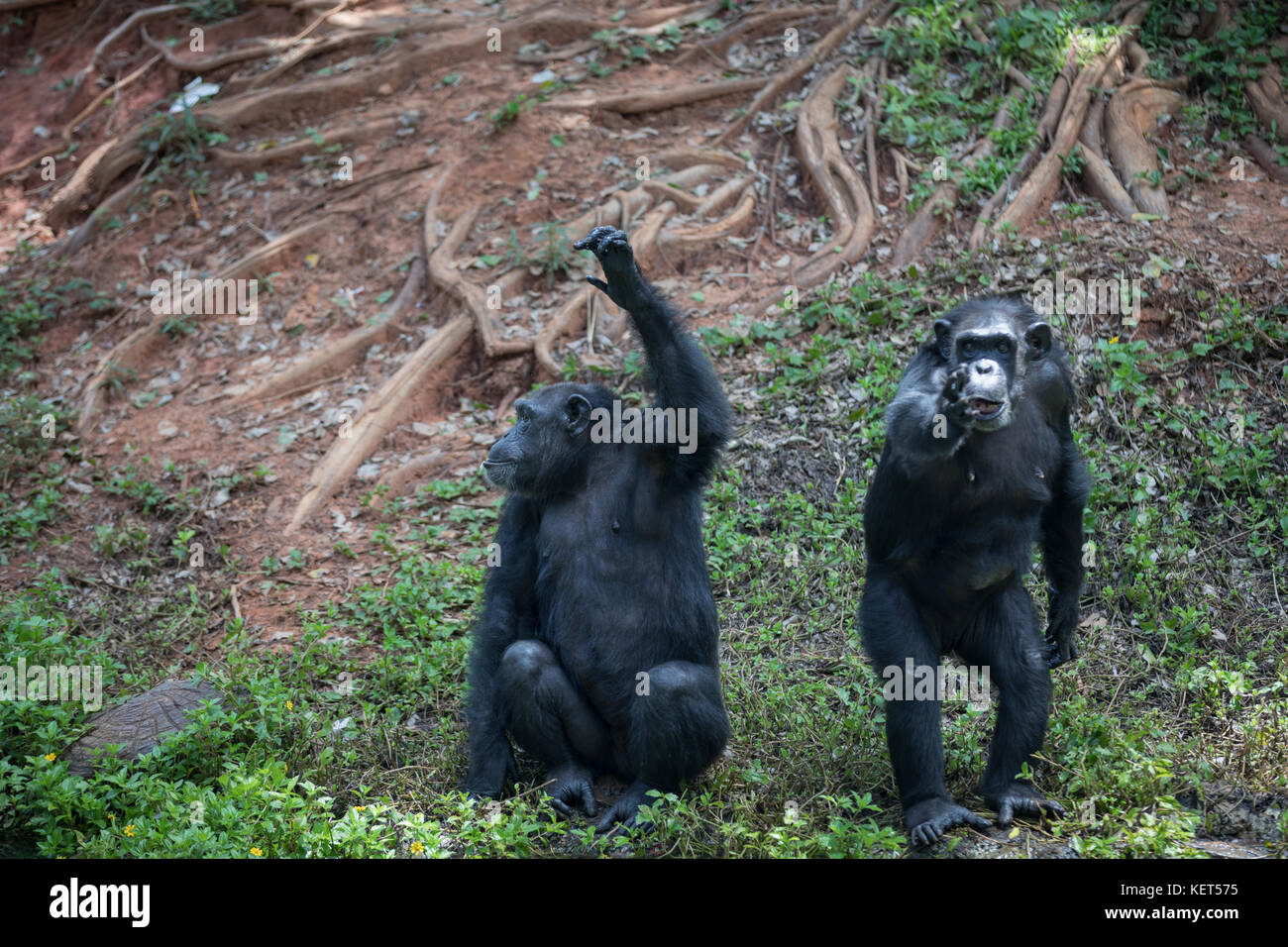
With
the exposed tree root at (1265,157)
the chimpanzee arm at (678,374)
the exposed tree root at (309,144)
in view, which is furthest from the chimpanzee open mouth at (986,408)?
the exposed tree root at (309,144)

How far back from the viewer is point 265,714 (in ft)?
23.3

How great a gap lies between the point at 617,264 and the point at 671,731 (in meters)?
2.44

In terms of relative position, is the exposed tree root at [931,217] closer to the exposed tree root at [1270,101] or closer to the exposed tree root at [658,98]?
the exposed tree root at [1270,101]

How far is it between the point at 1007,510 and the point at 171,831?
14.6 ft

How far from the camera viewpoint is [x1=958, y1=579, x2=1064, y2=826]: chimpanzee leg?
5805mm

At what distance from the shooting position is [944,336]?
5969 mm

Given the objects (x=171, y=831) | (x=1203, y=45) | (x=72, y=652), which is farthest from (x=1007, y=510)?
(x=1203, y=45)

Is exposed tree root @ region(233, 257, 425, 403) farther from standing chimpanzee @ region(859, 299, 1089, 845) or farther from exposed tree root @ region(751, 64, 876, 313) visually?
standing chimpanzee @ region(859, 299, 1089, 845)

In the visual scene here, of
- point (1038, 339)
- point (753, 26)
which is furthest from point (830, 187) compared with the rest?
point (1038, 339)

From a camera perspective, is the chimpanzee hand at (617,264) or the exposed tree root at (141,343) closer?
the chimpanzee hand at (617,264)

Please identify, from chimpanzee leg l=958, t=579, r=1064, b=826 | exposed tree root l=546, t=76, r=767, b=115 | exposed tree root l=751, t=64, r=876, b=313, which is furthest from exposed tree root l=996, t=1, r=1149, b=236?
chimpanzee leg l=958, t=579, r=1064, b=826

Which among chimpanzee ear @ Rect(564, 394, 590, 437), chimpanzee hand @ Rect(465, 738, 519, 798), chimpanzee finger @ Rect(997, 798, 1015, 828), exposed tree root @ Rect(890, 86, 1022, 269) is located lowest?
chimpanzee finger @ Rect(997, 798, 1015, 828)

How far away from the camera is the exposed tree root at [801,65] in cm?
1299

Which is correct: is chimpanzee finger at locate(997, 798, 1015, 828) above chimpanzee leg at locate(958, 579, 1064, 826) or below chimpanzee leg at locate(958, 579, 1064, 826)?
below
